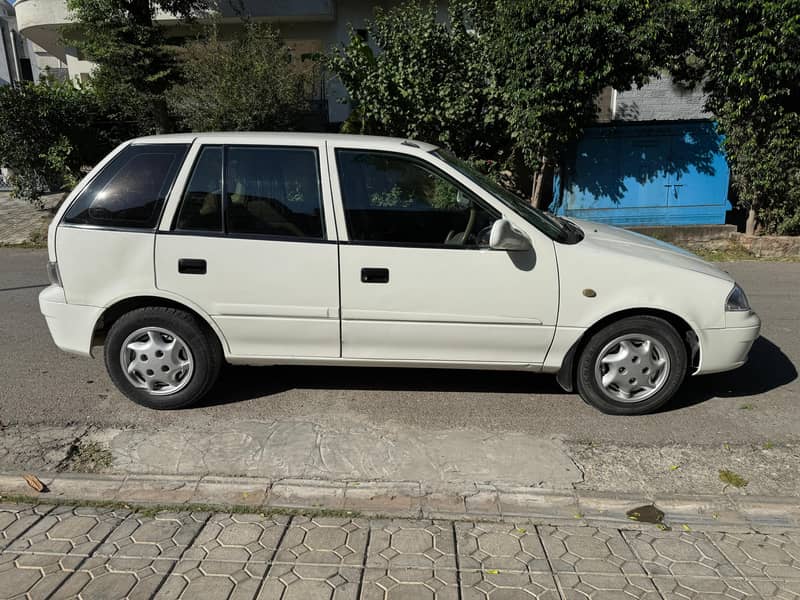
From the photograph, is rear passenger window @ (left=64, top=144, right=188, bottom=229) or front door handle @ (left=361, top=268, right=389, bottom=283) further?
rear passenger window @ (left=64, top=144, right=188, bottom=229)

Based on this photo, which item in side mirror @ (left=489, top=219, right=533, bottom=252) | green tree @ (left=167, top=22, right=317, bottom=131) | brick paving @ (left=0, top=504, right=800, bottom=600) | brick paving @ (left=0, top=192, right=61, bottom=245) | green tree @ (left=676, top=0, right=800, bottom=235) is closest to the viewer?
brick paving @ (left=0, top=504, right=800, bottom=600)

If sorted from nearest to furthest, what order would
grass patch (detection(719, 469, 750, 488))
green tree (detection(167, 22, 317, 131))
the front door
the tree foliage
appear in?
grass patch (detection(719, 469, 750, 488))
the front door
green tree (detection(167, 22, 317, 131))
the tree foliage

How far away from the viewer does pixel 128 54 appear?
1217 centimetres

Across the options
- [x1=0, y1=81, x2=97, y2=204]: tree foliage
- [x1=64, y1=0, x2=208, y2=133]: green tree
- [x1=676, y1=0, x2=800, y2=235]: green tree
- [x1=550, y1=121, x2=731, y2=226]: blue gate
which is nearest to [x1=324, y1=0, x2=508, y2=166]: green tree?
[x1=550, y1=121, x2=731, y2=226]: blue gate

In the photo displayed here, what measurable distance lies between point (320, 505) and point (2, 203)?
48.6 feet

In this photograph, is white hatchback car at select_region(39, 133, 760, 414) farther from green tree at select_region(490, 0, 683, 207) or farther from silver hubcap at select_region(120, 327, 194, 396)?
green tree at select_region(490, 0, 683, 207)

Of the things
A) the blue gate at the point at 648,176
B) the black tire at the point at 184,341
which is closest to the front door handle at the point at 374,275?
the black tire at the point at 184,341

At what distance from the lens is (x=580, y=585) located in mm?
2770

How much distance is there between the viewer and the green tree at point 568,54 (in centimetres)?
903

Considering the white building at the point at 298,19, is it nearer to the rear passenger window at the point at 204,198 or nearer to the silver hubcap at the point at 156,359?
the rear passenger window at the point at 204,198

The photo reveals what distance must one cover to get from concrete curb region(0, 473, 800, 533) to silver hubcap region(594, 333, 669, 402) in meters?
1.00

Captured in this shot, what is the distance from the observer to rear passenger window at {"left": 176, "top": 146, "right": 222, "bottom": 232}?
4.23m

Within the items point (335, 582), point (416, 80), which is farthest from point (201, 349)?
point (416, 80)

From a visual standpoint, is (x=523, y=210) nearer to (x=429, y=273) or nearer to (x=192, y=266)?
(x=429, y=273)
